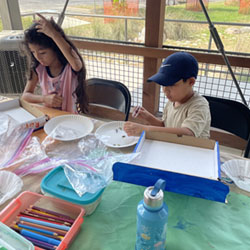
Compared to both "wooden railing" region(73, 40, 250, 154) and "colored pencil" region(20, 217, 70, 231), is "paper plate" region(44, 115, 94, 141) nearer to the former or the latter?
"colored pencil" region(20, 217, 70, 231)

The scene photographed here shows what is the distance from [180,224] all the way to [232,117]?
72cm

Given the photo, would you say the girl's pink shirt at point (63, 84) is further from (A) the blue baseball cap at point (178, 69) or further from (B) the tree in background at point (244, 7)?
(B) the tree in background at point (244, 7)

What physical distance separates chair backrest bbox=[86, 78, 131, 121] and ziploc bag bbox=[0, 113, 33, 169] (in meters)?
0.56

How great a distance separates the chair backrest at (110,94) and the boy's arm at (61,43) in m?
0.14

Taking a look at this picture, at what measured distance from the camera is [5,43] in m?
2.32

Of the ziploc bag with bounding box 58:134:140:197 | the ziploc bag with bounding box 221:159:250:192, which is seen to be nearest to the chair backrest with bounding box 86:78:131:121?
the ziploc bag with bounding box 58:134:140:197

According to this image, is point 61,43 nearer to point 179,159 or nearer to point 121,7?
point 179,159

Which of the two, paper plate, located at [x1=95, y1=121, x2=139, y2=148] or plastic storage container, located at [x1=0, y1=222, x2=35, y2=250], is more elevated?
plastic storage container, located at [x1=0, y1=222, x2=35, y2=250]

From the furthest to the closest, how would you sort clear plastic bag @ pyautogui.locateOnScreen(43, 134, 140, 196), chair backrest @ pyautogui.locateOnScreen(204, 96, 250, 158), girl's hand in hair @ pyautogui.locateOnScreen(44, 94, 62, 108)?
girl's hand in hair @ pyautogui.locateOnScreen(44, 94, 62, 108), chair backrest @ pyautogui.locateOnScreen(204, 96, 250, 158), clear plastic bag @ pyautogui.locateOnScreen(43, 134, 140, 196)

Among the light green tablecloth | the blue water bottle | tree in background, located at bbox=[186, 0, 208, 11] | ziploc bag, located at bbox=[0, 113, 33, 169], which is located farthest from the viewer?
tree in background, located at bbox=[186, 0, 208, 11]

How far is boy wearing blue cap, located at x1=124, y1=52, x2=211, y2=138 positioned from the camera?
972 millimetres

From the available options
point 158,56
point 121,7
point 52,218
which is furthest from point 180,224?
point 121,7

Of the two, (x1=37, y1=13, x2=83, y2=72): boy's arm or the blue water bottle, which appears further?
(x1=37, y1=13, x2=83, y2=72): boy's arm

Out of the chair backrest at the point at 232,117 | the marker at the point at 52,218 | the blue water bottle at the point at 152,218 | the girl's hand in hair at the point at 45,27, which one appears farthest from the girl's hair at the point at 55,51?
the blue water bottle at the point at 152,218
